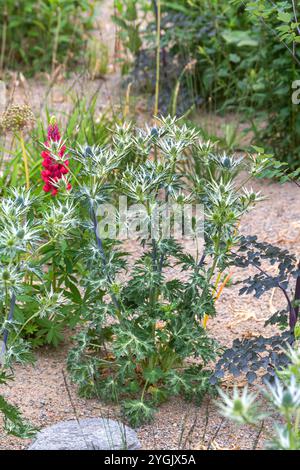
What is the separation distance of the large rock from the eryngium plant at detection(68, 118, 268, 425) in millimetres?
175

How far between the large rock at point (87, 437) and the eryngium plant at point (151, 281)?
175 mm

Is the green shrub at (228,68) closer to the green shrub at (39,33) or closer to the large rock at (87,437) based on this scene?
the green shrub at (39,33)

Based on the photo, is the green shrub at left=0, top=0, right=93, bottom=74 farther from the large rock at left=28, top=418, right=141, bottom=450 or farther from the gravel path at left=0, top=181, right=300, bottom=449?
the large rock at left=28, top=418, right=141, bottom=450

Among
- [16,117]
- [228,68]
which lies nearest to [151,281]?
[16,117]

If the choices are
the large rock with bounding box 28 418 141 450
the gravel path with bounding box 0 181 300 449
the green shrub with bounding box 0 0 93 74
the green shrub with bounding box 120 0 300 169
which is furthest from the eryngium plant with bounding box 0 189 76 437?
the green shrub with bounding box 0 0 93 74

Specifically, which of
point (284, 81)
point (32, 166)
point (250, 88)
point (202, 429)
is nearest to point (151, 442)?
point (202, 429)

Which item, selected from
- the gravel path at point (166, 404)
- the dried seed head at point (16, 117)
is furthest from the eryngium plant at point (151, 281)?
the dried seed head at point (16, 117)

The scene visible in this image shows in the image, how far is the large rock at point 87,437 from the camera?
2729 mm

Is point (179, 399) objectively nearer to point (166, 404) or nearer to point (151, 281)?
point (166, 404)

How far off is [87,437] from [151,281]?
0.57m

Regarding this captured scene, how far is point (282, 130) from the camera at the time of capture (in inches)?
204

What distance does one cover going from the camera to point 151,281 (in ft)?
9.73

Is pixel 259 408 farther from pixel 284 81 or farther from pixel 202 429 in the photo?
pixel 284 81

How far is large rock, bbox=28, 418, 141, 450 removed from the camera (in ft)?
8.95
